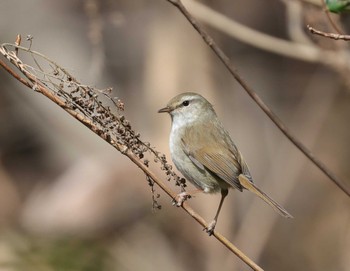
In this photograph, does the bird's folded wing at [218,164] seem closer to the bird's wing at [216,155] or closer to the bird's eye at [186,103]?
the bird's wing at [216,155]

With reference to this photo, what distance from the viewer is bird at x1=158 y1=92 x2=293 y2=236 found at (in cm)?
371

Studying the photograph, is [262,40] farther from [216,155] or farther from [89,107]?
[89,107]

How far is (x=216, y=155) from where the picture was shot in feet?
12.5

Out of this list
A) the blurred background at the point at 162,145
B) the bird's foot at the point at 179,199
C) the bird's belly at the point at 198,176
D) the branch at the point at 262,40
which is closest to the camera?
the bird's foot at the point at 179,199

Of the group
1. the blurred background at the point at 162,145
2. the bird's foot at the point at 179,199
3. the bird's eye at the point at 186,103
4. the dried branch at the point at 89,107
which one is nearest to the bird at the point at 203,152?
the bird's eye at the point at 186,103

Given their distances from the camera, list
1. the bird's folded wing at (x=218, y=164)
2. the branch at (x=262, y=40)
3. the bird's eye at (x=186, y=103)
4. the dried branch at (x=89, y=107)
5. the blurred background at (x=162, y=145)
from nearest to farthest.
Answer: the dried branch at (x=89, y=107) < the bird's folded wing at (x=218, y=164) < the bird's eye at (x=186, y=103) < the branch at (x=262, y=40) < the blurred background at (x=162, y=145)

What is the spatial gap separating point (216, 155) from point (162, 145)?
133 inches

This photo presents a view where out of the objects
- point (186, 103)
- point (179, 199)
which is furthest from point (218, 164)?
point (179, 199)

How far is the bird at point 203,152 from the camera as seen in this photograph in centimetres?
371

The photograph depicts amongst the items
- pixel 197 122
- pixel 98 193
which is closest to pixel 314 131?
pixel 98 193

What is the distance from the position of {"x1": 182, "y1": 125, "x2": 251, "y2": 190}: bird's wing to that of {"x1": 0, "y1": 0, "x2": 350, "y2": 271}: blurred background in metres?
1.67

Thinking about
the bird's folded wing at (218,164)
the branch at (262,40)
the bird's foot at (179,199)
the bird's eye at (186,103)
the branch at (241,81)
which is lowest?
the bird's foot at (179,199)

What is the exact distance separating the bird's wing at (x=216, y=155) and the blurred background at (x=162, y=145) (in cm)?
167

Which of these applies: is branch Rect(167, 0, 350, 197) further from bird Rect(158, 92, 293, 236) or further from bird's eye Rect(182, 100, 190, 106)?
bird's eye Rect(182, 100, 190, 106)
